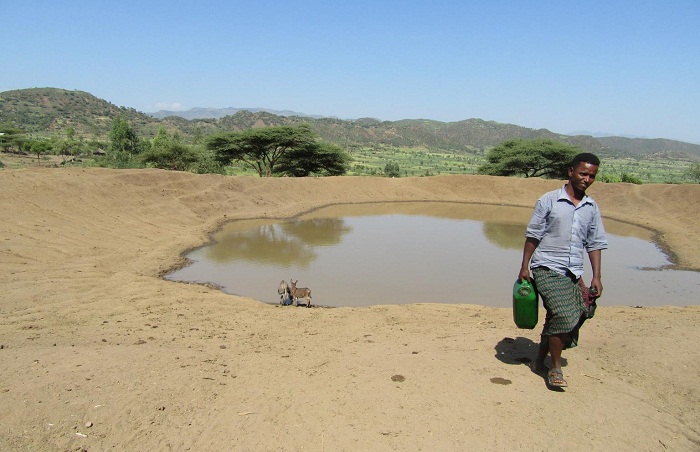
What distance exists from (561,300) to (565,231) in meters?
0.51

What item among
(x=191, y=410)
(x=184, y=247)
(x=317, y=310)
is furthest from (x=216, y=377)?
(x=184, y=247)

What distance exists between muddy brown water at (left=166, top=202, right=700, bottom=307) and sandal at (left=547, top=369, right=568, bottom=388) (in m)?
4.46

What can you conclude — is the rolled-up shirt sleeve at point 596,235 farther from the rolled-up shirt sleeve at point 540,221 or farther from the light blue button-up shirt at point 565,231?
the rolled-up shirt sleeve at point 540,221

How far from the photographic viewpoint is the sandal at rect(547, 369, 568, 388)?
3.30 metres

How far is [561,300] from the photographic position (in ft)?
10.8

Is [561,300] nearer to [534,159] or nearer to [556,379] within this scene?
[556,379]

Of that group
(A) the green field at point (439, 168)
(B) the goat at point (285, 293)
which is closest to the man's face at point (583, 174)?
(B) the goat at point (285, 293)

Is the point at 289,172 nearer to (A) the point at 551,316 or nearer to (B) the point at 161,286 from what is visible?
(B) the point at 161,286

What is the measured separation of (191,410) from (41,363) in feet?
4.55

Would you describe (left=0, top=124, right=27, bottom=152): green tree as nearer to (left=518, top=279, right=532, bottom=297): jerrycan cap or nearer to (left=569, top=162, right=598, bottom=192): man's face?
(left=518, top=279, right=532, bottom=297): jerrycan cap

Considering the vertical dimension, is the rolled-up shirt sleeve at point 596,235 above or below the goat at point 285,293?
above

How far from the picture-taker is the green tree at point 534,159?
29.7m

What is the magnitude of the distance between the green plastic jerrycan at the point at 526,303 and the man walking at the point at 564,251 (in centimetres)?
6

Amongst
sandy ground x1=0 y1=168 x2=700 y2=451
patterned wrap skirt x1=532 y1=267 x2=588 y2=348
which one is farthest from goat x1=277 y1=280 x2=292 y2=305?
patterned wrap skirt x1=532 y1=267 x2=588 y2=348
